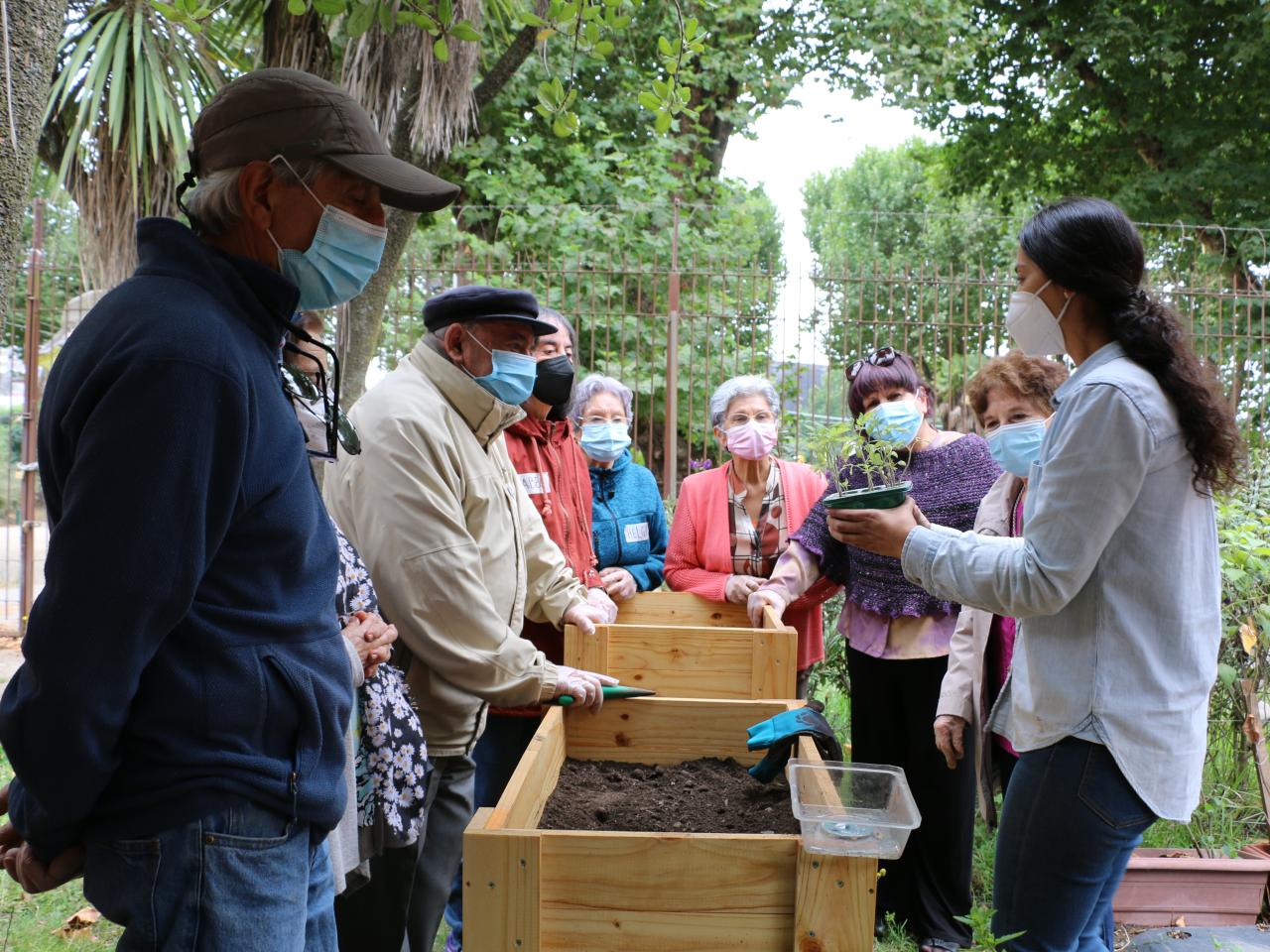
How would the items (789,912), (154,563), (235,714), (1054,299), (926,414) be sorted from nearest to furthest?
A: (154,563)
(235,714)
(789,912)
(1054,299)
(926,414)

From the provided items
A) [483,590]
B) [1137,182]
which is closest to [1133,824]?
[483,590]

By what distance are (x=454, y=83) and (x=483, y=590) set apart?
4.33 m

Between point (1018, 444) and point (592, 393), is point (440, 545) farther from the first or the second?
point (592, 393)

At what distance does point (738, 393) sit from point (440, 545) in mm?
1846

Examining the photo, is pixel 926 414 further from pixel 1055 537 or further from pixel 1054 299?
pixel 1055 537

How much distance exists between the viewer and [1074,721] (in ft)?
6.12

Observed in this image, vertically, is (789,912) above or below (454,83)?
below

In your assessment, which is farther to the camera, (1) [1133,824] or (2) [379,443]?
(2) [379,443]

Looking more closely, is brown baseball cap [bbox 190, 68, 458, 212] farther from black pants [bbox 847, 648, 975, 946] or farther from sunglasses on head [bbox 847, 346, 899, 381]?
black pants [bbox 847, 648, 975, 946]

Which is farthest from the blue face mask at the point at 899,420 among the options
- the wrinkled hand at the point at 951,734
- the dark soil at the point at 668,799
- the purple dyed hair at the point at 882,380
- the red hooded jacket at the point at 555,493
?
the dark soil at the point at 668,799

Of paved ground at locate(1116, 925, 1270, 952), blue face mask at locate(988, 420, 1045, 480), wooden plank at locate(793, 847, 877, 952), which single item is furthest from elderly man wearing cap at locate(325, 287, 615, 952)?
paved ground at locate(1116, 925, 1270, 952)

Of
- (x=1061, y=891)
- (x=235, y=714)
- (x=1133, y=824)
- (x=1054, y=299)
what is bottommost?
(x=1061, y=891)

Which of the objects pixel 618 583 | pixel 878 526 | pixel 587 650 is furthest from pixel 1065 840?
pixel 618 583

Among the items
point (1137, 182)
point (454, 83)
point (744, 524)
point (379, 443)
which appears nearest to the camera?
point (379, 443)
